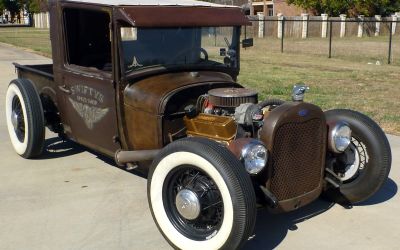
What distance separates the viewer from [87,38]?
203 inches

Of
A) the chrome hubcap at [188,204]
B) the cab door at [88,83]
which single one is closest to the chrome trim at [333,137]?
the chrome hubcap at [188,204]

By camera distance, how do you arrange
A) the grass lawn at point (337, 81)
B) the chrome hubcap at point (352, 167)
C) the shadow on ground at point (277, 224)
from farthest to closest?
the grass lawn at point (337, 81), the chrome hubcap at point (352, 167), the shadow on ground at point (277, 224)

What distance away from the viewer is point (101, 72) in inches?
172

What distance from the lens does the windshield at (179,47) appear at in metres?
4.11

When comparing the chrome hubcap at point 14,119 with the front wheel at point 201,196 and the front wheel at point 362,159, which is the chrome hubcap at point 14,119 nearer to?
the front wheel at point 201,196

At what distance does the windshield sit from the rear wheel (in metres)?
1.52

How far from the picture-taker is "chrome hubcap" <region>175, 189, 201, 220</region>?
127 inches

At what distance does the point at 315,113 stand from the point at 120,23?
1652mm

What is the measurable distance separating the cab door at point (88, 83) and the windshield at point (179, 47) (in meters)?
0.26

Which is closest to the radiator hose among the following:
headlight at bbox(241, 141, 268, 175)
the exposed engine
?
the exposed engine

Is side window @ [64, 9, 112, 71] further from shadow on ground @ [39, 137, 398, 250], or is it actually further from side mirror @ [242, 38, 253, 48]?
side mirror @ [242, 38, 253, 48]

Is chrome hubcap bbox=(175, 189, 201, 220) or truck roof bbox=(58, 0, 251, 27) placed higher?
truck roof bbox=(58, 0, 251, 27)

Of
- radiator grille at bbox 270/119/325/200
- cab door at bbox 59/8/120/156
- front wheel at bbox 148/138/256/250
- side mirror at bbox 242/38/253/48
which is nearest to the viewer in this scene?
front wheel at bbox 148/138/256/250

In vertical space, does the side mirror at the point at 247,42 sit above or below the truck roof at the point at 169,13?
below
